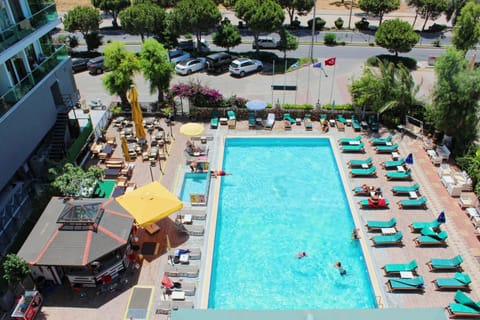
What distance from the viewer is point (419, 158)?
84.7ft

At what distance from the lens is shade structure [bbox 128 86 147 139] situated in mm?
24969

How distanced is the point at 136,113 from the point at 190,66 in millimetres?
15121

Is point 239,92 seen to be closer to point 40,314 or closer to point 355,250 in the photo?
point 355,250

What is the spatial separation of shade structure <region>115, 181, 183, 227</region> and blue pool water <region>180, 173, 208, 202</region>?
314 cm

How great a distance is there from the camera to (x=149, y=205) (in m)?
19.1

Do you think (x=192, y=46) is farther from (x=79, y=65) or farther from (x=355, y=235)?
(x=355, y=235)

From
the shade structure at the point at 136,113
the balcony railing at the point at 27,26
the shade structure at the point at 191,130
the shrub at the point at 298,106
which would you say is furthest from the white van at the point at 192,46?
the balcony railing at the point at 27,26

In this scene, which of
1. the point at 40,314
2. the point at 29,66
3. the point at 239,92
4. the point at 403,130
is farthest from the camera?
the point at 239,92

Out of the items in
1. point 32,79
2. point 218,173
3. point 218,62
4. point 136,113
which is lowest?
point 218,173

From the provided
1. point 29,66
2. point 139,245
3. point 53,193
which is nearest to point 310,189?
point 139,245

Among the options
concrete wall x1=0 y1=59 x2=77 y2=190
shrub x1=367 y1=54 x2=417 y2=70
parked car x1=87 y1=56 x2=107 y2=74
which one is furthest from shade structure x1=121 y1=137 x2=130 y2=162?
shrub x1=367 y1=54 x2=417 y2=70

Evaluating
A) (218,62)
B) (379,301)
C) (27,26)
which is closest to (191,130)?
(27,26)

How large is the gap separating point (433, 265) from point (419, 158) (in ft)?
32.8

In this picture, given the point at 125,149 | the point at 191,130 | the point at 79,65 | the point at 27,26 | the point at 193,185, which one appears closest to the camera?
the point at 27,26
